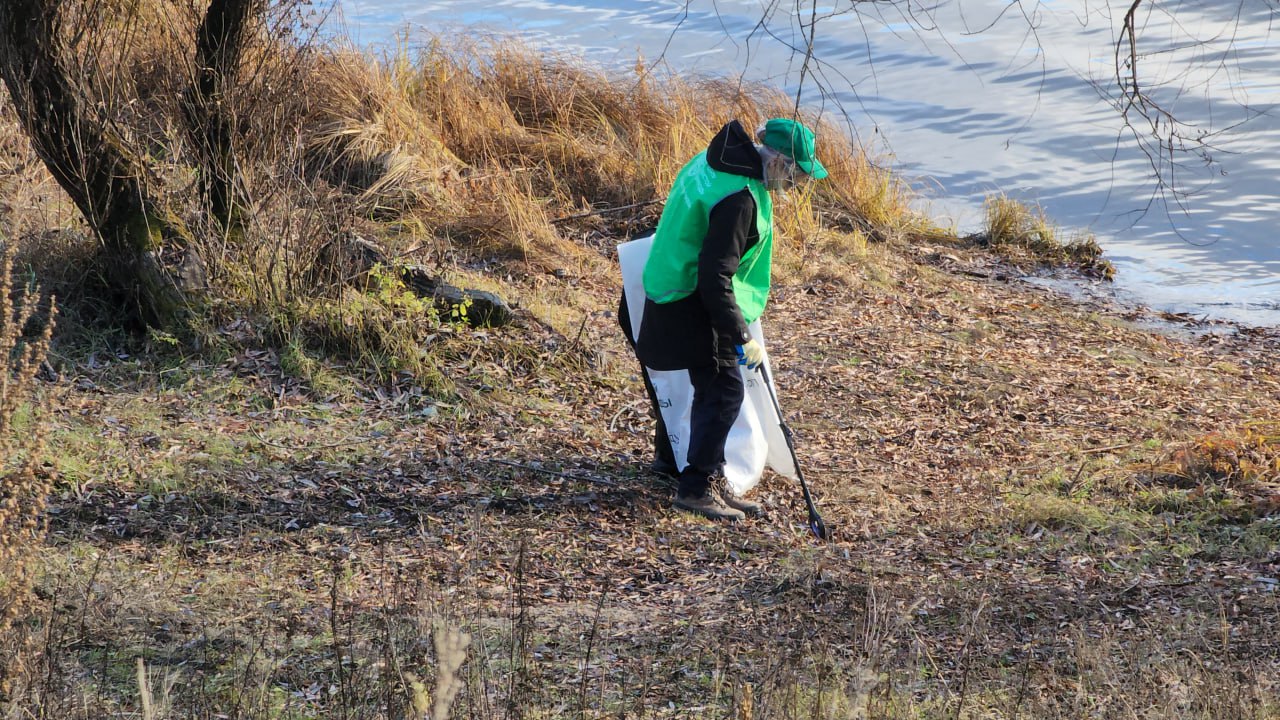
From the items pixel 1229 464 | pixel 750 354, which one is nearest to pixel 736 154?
pixel 750 354

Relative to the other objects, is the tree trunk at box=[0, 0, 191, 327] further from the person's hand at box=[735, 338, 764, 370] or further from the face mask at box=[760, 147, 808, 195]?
the face mask at box=[760, 147, 808, 195]

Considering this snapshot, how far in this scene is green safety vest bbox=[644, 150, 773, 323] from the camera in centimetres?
484

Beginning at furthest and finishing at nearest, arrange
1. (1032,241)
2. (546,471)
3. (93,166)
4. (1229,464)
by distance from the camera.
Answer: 1. (1032,241)
2. (93,166)
3. (1229,464)
4. (546,471)

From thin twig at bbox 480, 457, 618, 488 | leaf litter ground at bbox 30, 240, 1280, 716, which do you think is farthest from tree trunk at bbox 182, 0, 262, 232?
thin twig at bbox 480, 457, 618, 488

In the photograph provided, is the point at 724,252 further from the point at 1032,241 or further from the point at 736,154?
the point at 1032,241

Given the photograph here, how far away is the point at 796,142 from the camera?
15.5 ft

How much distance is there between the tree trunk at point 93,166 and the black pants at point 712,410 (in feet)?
9.92

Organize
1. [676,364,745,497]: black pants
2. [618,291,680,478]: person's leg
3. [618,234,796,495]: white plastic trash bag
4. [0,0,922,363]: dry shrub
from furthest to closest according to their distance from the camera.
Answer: [0,0,922,363]: dry shrub < [618,291,680,478]: person's leg < [618,234,796,495]: white plastic trash bag < [676,364,745,497]: black pants

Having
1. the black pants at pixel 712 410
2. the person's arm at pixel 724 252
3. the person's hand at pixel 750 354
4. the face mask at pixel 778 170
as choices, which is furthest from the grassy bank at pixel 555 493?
the face mask at pixel 778 170

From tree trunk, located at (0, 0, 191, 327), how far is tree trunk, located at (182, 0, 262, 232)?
11.9 inches

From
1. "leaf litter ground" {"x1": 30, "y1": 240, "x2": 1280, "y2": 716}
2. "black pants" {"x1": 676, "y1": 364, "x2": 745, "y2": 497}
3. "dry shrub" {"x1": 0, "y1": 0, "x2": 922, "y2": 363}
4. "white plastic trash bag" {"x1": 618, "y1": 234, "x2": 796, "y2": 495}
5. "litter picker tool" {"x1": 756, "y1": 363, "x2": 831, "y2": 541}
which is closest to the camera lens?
"leaf litter ground" {"x1": 30, "y1": 240, "x2": 1280, "y2": 716}

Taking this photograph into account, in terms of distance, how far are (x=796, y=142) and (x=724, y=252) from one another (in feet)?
1.76

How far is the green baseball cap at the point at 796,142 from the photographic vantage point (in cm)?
476

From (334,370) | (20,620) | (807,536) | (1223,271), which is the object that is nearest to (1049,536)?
(807,536)
